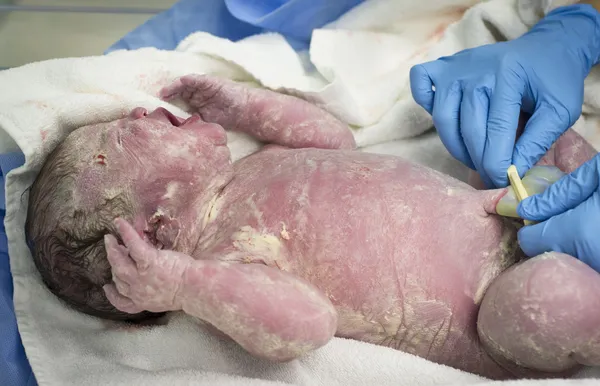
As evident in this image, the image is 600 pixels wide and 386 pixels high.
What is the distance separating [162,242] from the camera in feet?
3.92

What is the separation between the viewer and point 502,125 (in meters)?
1.32

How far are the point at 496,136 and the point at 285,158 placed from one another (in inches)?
18.1

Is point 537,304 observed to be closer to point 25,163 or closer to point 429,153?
point 429,153

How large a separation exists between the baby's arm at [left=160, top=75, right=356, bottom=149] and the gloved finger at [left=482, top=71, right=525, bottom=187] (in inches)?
13.9

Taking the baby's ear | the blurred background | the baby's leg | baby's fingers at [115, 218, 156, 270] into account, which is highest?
the blurred background

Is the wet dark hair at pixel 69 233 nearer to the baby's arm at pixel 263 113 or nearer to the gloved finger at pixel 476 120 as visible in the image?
the baby's arm at pixel 263 113

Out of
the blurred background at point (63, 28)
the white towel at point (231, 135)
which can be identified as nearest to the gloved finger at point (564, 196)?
the white towel at point (231, 135)

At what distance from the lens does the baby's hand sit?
101 cm

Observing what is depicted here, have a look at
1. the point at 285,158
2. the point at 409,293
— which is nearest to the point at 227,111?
the point at 285,158

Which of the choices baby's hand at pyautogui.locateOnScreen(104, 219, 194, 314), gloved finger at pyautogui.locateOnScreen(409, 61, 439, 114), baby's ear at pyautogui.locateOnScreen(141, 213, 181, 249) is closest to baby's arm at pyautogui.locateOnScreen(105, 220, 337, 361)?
baby's hand at pyautogui.locateOnScreen(104, 219, 194, 314)

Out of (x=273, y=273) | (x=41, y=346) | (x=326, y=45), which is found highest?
(x=326, y=45)

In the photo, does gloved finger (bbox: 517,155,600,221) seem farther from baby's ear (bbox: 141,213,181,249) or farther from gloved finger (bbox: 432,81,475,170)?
baby's ear (bbox: 141,213,181,249)

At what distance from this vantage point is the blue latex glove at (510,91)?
131 cm

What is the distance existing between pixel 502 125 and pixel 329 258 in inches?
20.0
